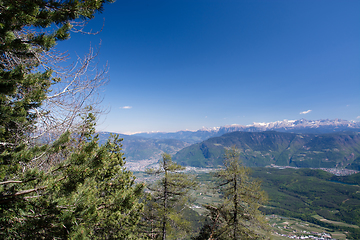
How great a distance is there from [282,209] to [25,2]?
156473 mm

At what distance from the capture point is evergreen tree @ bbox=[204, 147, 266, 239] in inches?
359

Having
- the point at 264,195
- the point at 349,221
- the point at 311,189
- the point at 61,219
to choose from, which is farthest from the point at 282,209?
the point at 61,219

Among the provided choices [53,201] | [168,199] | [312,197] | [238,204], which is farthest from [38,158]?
[312,197]

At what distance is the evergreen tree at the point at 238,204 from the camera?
9125 millimetres

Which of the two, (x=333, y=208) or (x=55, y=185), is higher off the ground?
(x=55, y=185)

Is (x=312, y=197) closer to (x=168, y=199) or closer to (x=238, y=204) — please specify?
(x=238, y=204)

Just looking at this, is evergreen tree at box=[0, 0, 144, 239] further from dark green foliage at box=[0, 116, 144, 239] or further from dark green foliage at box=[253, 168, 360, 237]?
dark green foliage at box=[253, 168, 360, 237]

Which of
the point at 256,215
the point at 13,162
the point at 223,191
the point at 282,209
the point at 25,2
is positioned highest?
the point at 25,2

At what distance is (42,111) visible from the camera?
4305mm

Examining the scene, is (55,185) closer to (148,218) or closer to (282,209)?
(148,218)

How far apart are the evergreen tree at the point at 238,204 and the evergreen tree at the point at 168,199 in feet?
6.89

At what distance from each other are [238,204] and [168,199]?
5221 millimetres

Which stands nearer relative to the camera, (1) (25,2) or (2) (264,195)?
(1) (25,2)

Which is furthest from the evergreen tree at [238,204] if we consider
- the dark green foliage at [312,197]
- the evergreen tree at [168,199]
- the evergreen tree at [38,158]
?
the dark green foliage at [312,197]
